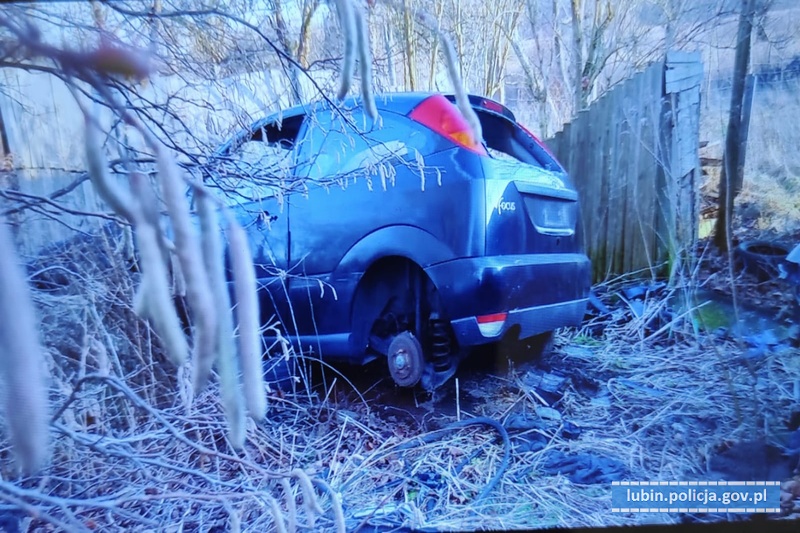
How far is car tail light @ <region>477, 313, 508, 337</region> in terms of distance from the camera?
1148mm

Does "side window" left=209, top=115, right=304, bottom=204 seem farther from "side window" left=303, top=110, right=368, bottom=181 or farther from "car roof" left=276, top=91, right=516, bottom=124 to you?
"car roof" left=276, top=91, right=516, bottom=124

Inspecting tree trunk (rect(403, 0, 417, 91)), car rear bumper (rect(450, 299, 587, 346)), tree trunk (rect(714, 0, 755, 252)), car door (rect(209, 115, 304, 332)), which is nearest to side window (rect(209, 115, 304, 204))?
car door (rect(209, 115, 304, 332))

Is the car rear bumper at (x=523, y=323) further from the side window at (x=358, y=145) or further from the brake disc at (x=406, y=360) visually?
the side window at (x=358, y=145)

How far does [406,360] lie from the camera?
4.00 ft

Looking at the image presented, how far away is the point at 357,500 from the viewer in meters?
1.13

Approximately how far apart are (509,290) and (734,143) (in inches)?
24.4

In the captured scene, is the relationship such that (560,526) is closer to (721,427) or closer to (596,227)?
(721,427)

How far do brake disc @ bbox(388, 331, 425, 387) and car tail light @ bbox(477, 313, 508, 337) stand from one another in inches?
6.4

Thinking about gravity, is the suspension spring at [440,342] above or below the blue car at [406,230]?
below

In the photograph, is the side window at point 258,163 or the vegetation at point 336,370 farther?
the side window at point 258,163

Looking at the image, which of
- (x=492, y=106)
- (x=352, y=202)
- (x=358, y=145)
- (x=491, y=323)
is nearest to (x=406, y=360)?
(x=491, y=323)

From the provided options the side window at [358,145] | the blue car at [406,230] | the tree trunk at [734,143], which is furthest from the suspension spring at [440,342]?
the tree trunk at [734,143]

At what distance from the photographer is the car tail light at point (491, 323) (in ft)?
3.77

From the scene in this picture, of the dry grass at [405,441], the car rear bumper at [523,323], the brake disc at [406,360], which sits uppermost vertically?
the car rear bumper at [523,323]
